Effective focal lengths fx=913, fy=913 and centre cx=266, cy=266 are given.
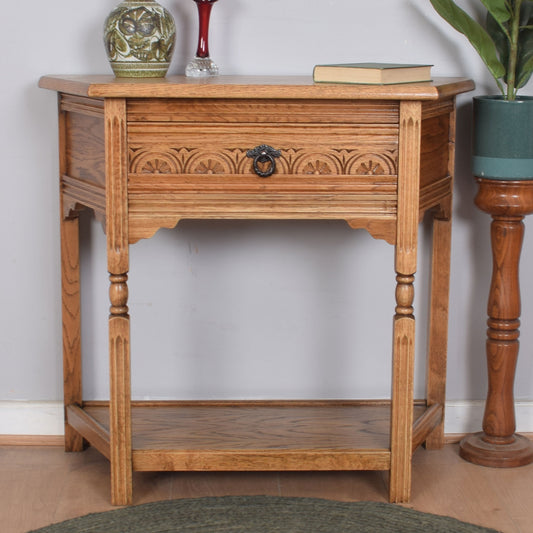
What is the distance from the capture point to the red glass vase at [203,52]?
2117 millimetres

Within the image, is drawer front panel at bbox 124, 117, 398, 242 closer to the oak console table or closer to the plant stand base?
the oak console table

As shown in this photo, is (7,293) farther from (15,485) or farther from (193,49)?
(193,49)

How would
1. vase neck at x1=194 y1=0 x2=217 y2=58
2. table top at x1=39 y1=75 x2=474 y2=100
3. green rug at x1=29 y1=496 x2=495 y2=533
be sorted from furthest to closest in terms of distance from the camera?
vase neck at x1=194 y1=0 x2=217 y2=58 < green rug at x1=29 y1=496 x2=495 y2=533 < table top at x1=39 y1=75 x2=474 y2=100

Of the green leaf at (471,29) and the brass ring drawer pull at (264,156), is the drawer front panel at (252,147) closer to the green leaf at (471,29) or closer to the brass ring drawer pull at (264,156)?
the brass ring drawer pull at (264,156)

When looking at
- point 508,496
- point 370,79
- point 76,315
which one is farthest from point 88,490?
point 370,79

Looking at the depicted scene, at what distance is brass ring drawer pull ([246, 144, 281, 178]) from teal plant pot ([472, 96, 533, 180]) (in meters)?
0.54

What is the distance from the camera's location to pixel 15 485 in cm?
217

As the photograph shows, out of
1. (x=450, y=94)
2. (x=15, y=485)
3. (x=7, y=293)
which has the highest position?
(x=450, y=94)

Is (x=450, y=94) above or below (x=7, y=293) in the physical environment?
above

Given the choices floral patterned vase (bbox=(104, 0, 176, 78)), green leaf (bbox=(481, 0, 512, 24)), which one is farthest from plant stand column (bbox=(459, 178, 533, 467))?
floral patterned vase (bbox=(104, 0, 176, 78))

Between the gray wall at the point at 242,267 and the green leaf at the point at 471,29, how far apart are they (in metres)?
0.20

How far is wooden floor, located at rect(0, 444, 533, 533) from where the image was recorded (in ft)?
6.65

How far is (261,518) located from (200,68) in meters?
1.02

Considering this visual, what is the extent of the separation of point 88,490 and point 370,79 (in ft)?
3.74
